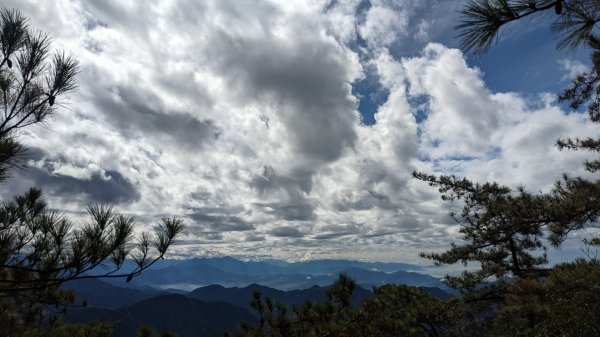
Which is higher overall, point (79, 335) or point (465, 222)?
point (465, 222)

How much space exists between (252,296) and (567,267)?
9.74m

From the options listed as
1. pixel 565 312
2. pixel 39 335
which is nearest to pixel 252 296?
pixel 39 335

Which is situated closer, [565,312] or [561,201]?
[565,312]

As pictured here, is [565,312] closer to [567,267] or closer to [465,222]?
[567,267]

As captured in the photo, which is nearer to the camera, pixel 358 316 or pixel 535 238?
pixel 358 316

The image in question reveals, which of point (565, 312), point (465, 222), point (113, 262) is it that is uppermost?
point (465, 222)

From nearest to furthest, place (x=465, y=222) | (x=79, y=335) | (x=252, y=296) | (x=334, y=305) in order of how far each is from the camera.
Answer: (x=334, y=305), (x=79, y=335), (x=252, y=296), (x=465, y=222)

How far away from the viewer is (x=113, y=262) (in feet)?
26.7

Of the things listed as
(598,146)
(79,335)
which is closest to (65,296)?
(79,335)

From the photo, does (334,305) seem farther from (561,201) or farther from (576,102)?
(576,102)

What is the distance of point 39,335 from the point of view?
8.88 metres

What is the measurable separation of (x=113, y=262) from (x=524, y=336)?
10.6m

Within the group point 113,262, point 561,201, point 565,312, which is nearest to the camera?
point 113,262

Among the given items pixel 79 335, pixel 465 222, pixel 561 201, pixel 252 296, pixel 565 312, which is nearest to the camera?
pixel 565 312
